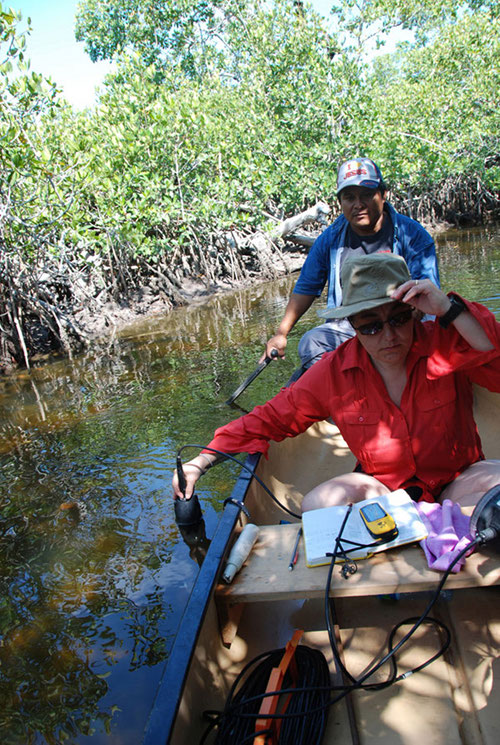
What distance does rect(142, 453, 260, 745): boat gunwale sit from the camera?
149 cm

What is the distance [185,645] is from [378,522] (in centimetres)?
80

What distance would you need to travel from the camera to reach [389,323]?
6.99 ft

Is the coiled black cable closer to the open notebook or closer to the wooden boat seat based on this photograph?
the wooden boat seat

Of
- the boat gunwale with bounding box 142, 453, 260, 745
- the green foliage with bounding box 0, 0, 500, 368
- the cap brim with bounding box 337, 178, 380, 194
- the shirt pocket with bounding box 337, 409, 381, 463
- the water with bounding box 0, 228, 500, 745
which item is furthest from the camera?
the green foliage with bounding box 0, 0, 500, 368

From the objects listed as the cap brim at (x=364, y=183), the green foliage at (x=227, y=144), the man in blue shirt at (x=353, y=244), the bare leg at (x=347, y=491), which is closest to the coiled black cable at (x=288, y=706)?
the bare leg at (x=347, y=491)

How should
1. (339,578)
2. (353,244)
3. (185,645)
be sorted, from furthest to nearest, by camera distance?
(353,244) → (339,578) → (185,645)

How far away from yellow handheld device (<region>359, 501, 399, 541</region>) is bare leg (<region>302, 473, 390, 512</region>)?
194mm

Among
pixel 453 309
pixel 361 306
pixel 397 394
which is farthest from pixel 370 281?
pixel 397 394

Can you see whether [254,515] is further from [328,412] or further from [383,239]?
[383,239]

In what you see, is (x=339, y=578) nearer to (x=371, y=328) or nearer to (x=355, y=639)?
(x=355, y=639)

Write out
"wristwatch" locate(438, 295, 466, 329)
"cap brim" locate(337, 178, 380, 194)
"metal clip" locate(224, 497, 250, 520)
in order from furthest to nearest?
1. "cap brim" locate(337, 178, 380, 194)
2. "metal clip" locate(224, 497, 250, 520)
3. "wristwatch" locate(438, 295, 466, 329)

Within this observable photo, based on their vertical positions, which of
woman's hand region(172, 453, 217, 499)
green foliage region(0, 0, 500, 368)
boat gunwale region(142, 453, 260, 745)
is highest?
green foliage region(0, 0, 500, 368)

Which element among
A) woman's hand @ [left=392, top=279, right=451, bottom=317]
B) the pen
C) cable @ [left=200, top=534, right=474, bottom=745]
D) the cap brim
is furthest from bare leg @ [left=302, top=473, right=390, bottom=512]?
the cap brim

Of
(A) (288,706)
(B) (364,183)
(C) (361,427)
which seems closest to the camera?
(A) (288,706)
